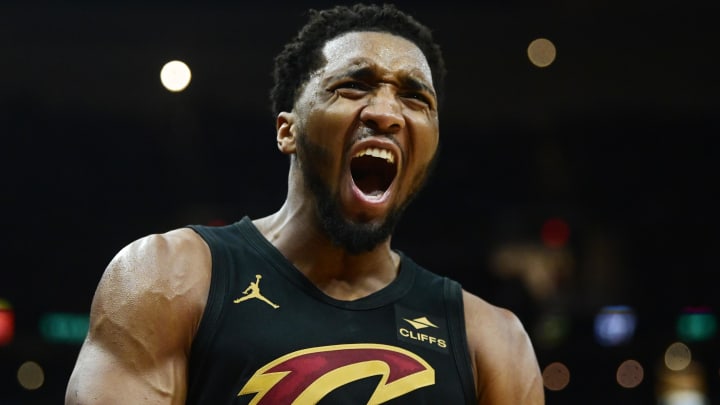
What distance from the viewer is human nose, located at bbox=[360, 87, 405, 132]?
2.64 m

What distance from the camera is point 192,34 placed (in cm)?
1034

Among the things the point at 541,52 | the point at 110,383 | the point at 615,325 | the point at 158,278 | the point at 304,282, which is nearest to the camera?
the point at 110,383

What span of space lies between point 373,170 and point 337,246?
0.23 meters

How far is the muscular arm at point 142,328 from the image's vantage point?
90.0 inches

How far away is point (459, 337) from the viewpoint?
2732 mm

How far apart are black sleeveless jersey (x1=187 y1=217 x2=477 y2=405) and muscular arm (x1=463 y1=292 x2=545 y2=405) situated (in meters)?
0.05

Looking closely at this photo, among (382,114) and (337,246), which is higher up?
(382,114)

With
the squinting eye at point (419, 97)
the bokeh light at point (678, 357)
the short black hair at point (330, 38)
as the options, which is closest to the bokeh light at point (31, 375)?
the bokeh light at point (678, 357)

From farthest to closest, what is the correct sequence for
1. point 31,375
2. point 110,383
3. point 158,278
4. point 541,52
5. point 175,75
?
point 31,375 → point 175,75 → point 541,52 → point 158,278 → point 110,383

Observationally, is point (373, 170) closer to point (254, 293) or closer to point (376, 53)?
point (376, 53)

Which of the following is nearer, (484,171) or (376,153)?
(376,153)

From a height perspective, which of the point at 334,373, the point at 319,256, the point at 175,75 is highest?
the point at 175,75

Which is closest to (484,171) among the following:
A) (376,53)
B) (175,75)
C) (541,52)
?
(541,52)

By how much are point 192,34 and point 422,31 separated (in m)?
7.67
